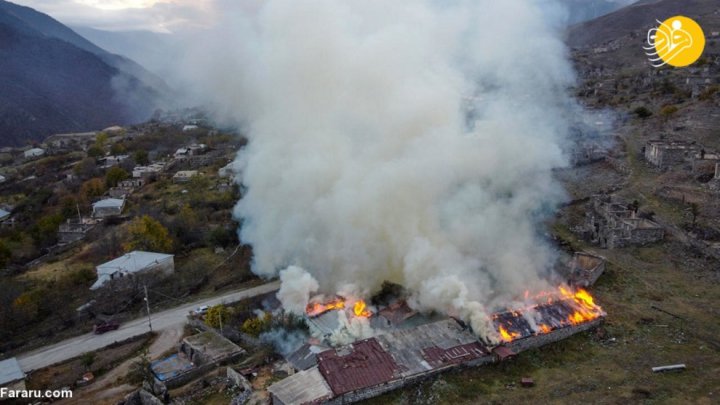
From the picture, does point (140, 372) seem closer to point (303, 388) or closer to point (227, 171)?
point (303, 388)

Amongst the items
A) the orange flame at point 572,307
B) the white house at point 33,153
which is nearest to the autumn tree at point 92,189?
the white house at point 33,153

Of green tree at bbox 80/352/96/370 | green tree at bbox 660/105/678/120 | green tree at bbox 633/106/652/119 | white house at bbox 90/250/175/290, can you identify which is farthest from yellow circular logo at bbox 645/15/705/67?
green tree at bbox 80/352/96/370

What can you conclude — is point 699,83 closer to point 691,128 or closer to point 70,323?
point 691,128

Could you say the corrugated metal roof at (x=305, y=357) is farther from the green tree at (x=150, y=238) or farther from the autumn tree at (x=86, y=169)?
the autumn tree at (x=86, y=169)

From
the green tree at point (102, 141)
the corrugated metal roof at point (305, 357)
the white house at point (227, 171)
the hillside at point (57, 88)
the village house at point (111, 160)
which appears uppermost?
the hillside at point (57, 88)

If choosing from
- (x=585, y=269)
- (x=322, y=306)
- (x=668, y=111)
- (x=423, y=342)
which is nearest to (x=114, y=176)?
(x=322, y=306)

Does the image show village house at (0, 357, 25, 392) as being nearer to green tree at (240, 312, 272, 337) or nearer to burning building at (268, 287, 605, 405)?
green tree at (240, 312, 272, 337)

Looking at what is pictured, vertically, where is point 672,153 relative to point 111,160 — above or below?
below
